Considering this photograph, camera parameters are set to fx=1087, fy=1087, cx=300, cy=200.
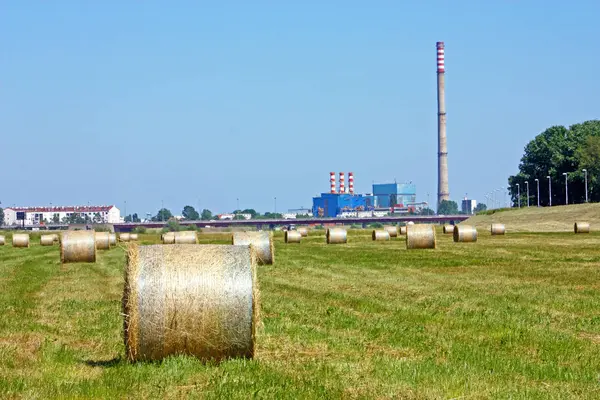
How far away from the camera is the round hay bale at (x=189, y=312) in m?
14.3

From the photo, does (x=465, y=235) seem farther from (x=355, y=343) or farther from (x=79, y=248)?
(x=355, y=343)

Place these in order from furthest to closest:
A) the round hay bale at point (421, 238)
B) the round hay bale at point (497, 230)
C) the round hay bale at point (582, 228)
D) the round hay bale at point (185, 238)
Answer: the round hay bale at point (497, 230) < the round hay bale at point (582, 228) < the round hay bale at point (185, 238) < the round hay bale at point (421, 238)

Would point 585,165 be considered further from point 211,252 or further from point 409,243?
point 211,252

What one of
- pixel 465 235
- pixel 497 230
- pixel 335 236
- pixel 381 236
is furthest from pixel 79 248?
pixel 497 230

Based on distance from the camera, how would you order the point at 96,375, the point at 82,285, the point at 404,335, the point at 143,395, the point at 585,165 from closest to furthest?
1. the point at 143,395
2. the point at 96,375
3. the point at 404,335
4. the point at 82,285
5. the point at 585,165

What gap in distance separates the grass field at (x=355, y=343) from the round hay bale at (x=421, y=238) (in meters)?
20.4

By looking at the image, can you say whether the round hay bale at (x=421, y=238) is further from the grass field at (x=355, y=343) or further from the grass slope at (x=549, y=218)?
the grass slope at (x=549, y=218)

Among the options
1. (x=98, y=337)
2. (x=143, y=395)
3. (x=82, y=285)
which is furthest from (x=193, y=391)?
(x=82, y=285)

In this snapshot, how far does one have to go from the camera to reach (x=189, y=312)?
47.2 feet

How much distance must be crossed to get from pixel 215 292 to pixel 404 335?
433 cm

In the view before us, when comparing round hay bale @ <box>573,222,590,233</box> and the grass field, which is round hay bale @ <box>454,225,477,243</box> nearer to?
round hay bale @ <box>573,222,590,233</box>

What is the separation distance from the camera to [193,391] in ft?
41.4

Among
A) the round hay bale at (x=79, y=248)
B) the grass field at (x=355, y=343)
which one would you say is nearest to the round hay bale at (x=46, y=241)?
the round hay bale at (x=79, y=248)

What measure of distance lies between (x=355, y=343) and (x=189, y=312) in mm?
3463
